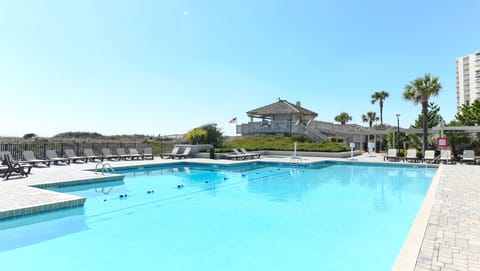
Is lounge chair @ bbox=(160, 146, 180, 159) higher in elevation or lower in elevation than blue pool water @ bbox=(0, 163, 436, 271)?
A: higher

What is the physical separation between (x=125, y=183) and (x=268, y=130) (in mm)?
20225

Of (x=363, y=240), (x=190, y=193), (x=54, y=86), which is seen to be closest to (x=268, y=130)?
(x=54, y=86)

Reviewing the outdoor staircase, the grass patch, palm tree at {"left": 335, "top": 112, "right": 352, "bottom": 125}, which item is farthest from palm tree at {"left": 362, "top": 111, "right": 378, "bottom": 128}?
the grass patch

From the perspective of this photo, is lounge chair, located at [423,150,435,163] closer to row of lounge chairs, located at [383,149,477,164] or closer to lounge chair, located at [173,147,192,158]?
row of lounge chairs, located at [383,149,477,164]

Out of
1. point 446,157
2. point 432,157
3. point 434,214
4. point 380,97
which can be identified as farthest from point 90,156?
point 380,97

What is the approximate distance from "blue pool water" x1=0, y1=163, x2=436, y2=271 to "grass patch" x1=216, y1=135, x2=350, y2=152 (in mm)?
11537

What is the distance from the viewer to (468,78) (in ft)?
304

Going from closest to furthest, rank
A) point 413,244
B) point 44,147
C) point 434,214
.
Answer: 1. point 413,244
2. point 434,214
3. point 44,147

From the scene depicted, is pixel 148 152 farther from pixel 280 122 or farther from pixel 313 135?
pixel 313 135

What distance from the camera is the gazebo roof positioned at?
31.2m

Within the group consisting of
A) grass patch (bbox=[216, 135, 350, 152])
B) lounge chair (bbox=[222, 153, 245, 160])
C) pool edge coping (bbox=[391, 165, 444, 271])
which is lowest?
pool edge coping (bbox=[391, 165, 444, 271])

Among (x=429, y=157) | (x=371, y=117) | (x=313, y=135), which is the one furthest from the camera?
(x=371, y=117)

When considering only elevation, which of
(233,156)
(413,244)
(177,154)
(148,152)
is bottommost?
(413,244)

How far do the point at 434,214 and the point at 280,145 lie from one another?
63.5 ft
